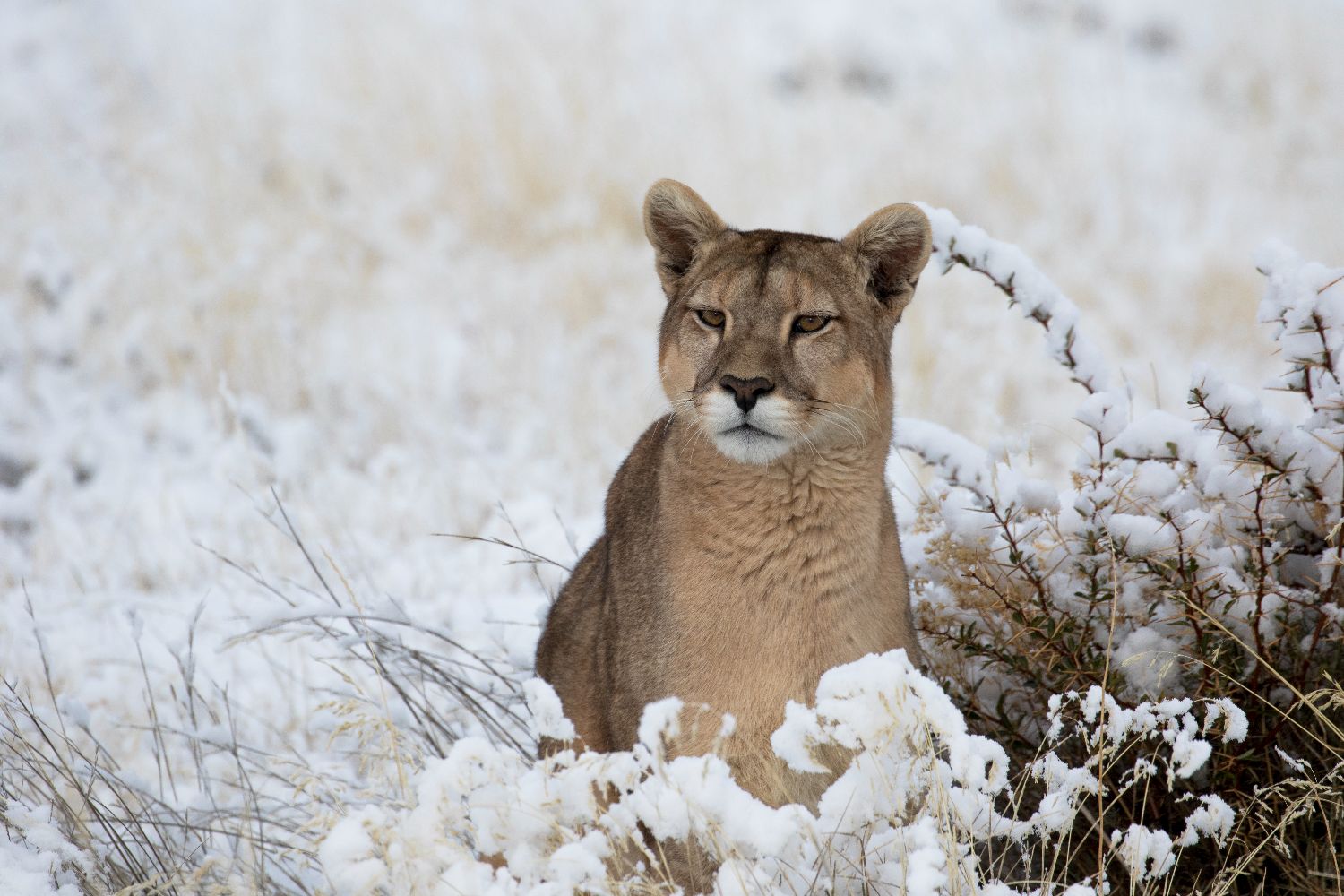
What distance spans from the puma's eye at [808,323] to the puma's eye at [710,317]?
218 mm

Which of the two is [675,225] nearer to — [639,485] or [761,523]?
[639,485]

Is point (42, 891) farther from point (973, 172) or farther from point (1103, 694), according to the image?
point (973, 172)

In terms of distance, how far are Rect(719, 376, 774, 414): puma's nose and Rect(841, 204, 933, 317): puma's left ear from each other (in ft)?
→ 2.17

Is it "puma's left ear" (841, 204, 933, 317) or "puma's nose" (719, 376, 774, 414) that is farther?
"puma's left ear" (841, 204, 933, 317)

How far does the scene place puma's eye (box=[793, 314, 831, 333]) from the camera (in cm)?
372

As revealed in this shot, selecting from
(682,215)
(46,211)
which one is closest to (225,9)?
(46,211)

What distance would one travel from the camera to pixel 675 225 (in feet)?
13.6

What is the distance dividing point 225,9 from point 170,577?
956 cm

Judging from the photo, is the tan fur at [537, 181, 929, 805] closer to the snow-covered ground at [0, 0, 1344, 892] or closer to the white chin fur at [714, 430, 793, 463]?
the white chin fur at [714, 430, 793, 463]

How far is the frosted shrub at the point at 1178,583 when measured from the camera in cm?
350

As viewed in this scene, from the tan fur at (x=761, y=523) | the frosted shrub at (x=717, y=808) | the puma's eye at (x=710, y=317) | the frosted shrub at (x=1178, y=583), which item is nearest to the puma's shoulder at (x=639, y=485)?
the tan fur at (x=761, y=523)

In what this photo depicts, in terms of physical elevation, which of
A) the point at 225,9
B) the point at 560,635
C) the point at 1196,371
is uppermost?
the point at 225,9

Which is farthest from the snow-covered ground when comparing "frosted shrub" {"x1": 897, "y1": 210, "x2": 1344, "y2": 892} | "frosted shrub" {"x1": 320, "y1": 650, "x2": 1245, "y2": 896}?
"frosted shrub" {"x1": 320, "y1": 650, "x2": 1245, "y2": 896}

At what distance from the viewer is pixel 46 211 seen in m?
11.0
